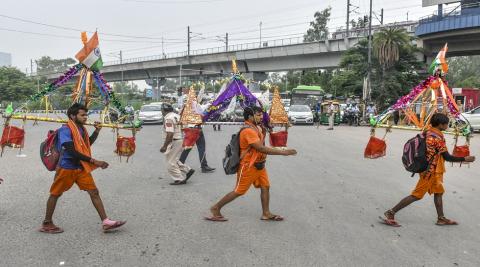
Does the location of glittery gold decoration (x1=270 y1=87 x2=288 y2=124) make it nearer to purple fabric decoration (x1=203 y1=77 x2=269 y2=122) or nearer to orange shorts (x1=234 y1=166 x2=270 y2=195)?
purple fabric decoration (x1=203 y1=77 x2=269 y2=122)

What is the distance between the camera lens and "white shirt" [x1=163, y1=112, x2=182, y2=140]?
8023 millimetres

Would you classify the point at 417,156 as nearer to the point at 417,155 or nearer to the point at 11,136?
the point at 417,155

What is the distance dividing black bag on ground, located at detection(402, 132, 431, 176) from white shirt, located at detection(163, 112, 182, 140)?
402 centimetres

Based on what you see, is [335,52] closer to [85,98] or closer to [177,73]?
[177,73]

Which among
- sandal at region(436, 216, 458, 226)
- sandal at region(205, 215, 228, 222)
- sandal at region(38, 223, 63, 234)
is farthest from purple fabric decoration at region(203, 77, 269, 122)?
sandal at region(38, 223, 63, 234)

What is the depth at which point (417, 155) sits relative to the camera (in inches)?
217

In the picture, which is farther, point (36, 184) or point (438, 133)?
point (36, 184)

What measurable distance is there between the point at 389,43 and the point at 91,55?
28.6 metres

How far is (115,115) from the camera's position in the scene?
757 cm

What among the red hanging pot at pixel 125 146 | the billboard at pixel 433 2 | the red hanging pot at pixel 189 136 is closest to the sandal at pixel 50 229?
the red hanging pot at pixel 125 146

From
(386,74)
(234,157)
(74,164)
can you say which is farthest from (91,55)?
(386,74)

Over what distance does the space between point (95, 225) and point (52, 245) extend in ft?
2.56

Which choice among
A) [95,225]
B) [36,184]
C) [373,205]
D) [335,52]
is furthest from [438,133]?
[335,52]

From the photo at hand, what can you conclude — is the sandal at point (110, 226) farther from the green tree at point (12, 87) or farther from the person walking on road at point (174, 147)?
the green tree at point (12, 87)
